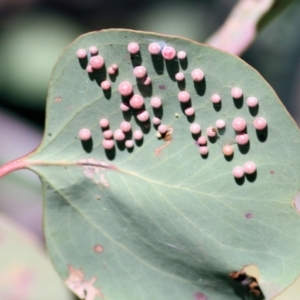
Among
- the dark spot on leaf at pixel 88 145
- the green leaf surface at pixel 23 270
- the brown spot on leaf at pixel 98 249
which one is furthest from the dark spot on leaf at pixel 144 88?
the green leaf surface at pixel 23 270

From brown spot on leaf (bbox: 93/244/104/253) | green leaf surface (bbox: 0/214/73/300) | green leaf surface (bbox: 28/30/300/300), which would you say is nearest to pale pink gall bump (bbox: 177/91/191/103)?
green leaf surface (bbox: 28/30/300/300)

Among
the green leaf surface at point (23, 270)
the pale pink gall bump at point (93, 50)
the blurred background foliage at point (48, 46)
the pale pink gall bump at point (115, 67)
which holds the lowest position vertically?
the blurred background foliage at point (48, 46)

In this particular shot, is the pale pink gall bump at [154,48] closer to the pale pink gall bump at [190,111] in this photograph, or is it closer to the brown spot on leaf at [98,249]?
the pale pink gall bump at [190,111]

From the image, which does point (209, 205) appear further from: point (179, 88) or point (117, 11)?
point (117, 11)

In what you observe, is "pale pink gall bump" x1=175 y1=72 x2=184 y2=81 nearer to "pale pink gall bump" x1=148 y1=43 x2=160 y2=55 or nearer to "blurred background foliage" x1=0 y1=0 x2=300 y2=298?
"pale pink gall bump" x1=148 y1=43 x2=160 y2=55

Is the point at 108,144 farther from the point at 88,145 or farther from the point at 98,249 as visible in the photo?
the point at 98,249

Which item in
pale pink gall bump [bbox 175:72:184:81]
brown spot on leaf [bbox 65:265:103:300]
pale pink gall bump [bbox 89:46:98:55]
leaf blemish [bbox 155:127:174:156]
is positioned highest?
pale pink gall bump [bbox 175:72:184:81]
